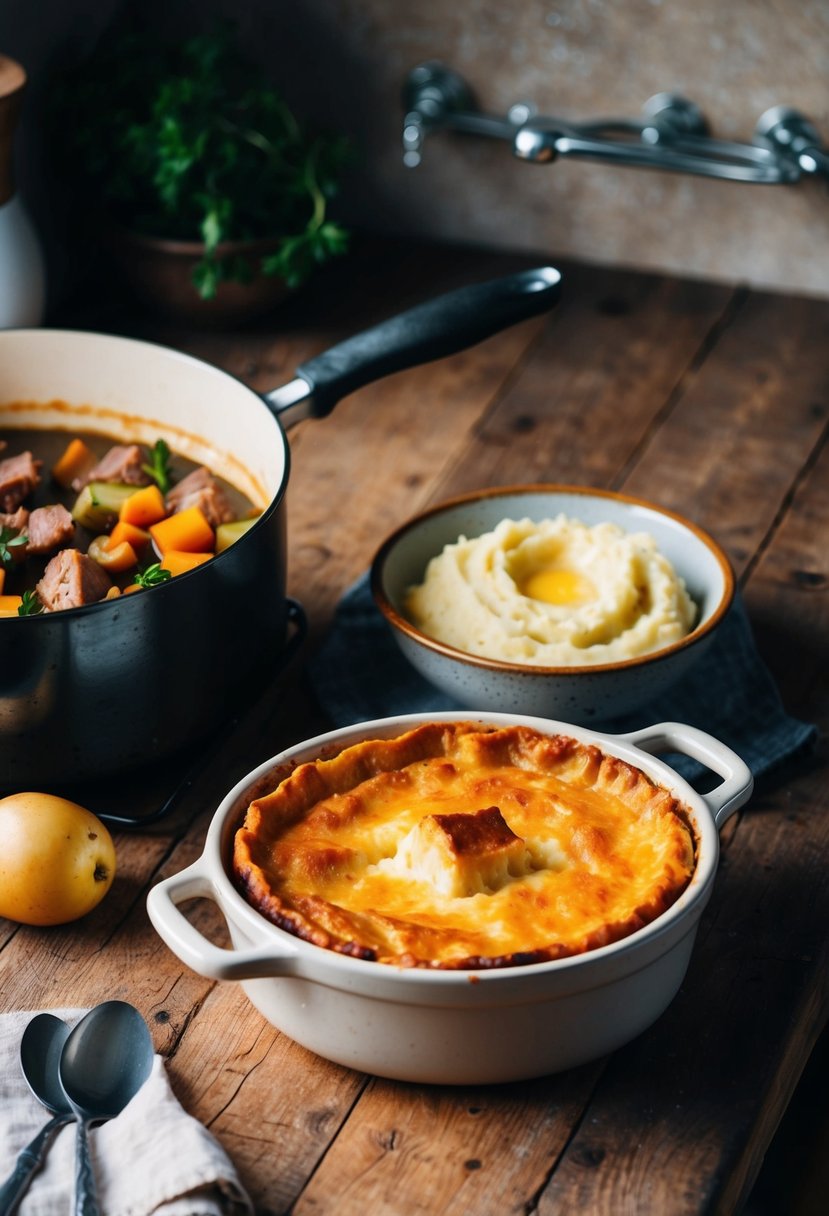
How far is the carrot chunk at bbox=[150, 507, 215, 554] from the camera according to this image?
1.84 metres

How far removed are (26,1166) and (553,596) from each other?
0.95 meters

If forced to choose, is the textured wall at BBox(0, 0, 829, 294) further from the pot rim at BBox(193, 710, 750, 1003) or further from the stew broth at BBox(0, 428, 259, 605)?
the pot rim at BBox(193, 710, 750, 1003)

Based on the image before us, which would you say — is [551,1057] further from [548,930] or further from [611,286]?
[611,286]

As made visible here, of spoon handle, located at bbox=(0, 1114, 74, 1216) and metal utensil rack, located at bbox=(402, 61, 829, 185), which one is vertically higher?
metal utensil rack, located at bbox=(402, 61, 829, 185)

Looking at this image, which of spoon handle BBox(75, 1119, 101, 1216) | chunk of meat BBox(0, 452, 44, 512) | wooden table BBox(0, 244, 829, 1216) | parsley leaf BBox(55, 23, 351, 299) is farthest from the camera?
parsley leaf BBox(55, 23, 351, 299)

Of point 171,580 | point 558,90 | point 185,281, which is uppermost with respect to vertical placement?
point 171,580

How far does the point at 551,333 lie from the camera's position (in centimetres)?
296

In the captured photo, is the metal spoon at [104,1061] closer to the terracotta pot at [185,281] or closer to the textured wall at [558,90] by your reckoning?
the terracotta pot at [185,281]

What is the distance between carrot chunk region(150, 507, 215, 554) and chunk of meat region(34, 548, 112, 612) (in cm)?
11

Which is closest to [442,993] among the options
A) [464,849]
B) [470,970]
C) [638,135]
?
[470,970]

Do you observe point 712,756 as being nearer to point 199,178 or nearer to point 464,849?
point 464,849

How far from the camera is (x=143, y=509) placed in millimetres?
1877

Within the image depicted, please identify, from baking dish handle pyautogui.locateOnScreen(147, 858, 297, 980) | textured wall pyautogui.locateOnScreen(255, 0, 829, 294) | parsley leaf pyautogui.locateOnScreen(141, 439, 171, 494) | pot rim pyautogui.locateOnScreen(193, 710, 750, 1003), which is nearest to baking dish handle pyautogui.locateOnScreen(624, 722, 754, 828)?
pot rim pyautogui.locateOnScreen(193, 710, 750, 1003)

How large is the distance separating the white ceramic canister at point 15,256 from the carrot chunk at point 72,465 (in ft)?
2.22
